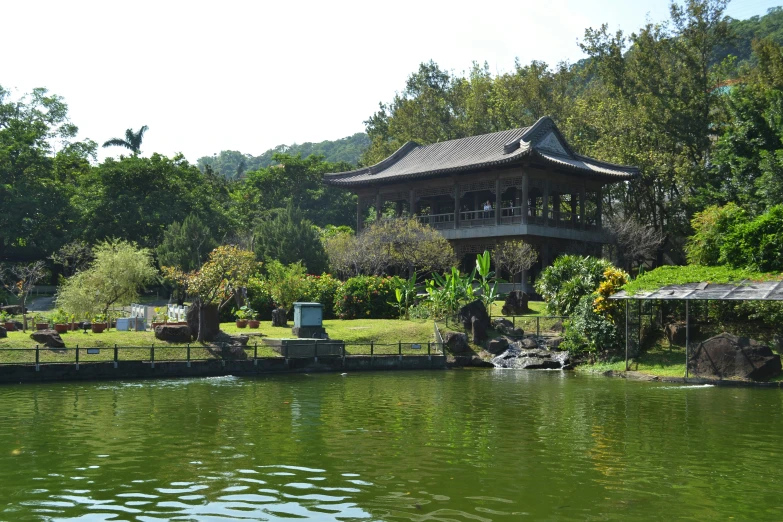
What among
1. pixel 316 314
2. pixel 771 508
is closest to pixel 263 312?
pixel 316 314

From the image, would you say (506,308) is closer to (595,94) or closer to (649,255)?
(649,255)

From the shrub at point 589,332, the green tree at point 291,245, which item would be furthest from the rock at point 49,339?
the green tree at point 291,245

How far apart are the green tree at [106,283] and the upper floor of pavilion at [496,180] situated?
66.5 feet

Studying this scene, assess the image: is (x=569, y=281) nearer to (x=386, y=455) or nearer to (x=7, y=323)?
(x=7, y=323)

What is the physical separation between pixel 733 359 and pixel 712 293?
2466 mm

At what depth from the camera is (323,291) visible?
43.9 m

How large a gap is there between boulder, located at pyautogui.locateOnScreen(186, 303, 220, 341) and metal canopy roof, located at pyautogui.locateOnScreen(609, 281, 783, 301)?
52.4ft

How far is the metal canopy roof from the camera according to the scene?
2828 cm

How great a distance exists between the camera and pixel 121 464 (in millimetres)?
13797

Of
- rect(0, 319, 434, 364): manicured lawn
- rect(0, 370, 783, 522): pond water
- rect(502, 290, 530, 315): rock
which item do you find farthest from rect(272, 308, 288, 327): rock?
rect(0, 370, 783, 522): pond water

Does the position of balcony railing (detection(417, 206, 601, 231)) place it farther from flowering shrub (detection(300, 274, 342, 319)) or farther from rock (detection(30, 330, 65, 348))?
rock (detection(30, 330, 65, 348))

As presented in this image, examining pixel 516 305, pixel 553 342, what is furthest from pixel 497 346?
pixel 516 305

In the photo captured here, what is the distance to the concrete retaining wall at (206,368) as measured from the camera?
27.3 metres

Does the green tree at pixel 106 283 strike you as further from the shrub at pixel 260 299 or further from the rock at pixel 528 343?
the rock at pixel 528 343
